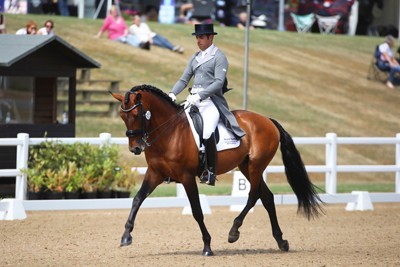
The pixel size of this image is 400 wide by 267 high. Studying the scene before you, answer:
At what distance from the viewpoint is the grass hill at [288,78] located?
28.4m

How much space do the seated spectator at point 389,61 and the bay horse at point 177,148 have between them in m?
20.6

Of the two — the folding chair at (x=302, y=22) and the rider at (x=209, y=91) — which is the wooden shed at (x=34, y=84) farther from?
the folding chair at (x=302, y=22)

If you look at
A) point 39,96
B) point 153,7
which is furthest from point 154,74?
point 39,96

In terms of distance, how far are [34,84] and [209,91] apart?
772 centimetres

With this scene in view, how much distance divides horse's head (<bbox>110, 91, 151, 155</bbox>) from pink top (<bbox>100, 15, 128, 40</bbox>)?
1955cm

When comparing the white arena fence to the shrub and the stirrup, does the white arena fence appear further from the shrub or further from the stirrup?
the stirrup

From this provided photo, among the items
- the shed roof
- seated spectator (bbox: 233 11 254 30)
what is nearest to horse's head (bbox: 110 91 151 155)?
the shed roof

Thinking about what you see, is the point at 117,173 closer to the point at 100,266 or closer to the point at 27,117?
the point at 27,117

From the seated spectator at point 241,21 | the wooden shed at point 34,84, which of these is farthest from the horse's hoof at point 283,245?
the seated spectator at point 241,21

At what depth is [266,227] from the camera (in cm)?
1538

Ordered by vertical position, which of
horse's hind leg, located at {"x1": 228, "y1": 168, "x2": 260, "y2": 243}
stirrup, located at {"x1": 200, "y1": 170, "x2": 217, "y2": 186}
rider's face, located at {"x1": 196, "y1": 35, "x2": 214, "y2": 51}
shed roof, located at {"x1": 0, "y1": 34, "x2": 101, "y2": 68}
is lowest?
horse's hind leg, located at {"x1": 228, "y1": 168, "x2": 260, "y2": 243}

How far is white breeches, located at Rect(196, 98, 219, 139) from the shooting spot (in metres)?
12.0

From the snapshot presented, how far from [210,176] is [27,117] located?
7.55 m

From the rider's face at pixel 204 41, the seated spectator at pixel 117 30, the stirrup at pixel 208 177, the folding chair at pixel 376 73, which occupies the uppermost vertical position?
the rider's face at pixel 204 41
